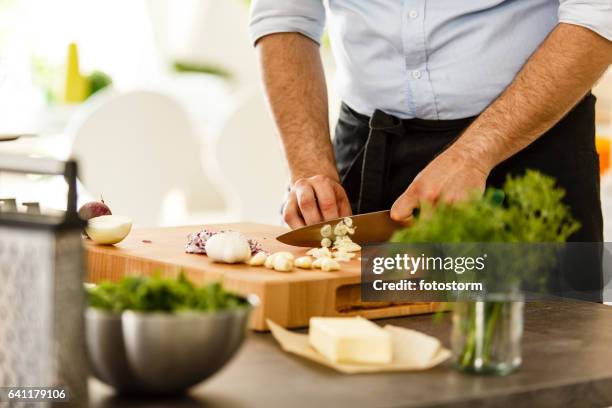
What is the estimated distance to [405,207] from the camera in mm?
1699

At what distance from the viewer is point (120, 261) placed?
1592 mm

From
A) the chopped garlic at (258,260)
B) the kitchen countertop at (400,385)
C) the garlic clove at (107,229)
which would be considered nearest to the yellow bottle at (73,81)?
the garlic clove at (107,229)

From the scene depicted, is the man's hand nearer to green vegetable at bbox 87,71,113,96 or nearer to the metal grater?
the metal grater

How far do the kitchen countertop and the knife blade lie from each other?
1.40 ft

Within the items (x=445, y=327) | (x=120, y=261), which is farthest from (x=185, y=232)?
(x=445, y=327)

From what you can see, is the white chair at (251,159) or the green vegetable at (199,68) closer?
the white chair at (251,159)

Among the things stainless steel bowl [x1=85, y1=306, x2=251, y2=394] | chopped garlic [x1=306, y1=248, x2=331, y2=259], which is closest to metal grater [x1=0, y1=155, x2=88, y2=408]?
stainless steel bowl [x1=85, y1=306, x2=251, y2=394]

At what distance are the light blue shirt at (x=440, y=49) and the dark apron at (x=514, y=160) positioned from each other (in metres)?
0.04

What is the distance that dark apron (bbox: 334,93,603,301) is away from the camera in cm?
199

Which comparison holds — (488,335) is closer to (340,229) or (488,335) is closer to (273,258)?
(273,258)

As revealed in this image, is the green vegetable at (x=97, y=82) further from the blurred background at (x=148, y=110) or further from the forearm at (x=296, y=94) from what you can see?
the forearm at (x=296, y=94)

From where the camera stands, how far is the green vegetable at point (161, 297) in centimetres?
100

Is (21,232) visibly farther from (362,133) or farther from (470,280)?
(362,133)

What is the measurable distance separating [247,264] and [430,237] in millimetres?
479
